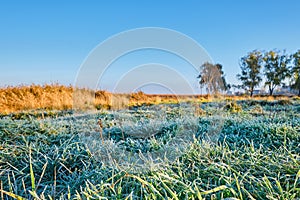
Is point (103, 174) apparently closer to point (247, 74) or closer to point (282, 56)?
point (247, 74)

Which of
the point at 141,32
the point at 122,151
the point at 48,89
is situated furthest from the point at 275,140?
the point at 48,89

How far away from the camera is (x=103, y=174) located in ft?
5.51

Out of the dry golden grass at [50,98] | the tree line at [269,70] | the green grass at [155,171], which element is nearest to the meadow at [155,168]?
the green grass at [155,171]

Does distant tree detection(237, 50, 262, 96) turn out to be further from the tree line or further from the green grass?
the green grass

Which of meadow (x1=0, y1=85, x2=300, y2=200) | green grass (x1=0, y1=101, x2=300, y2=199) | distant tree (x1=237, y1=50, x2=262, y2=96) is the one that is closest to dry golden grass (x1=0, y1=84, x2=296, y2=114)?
meadow (x1=0, y1=85, x2=300, y2=200)

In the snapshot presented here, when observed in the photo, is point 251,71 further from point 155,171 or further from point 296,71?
point 155,171

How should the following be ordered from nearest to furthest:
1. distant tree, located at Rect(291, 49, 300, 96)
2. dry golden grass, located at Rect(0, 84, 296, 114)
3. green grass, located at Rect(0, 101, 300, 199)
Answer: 1. green grass, located at Rect(0, 101, 300, 199)
2. dry golden grass, located at Rect(0, 84, 296, 114)
3. distant tree, located at Rect(291, 49, 300, 96)

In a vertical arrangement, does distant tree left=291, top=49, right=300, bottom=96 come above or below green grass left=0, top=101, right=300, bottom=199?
above

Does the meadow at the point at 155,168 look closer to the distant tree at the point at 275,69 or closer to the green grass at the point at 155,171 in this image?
the green grass at the point at 155,171

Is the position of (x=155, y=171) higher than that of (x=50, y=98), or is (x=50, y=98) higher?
(x=50, y=98)

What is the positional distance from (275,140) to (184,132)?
3.67 feet

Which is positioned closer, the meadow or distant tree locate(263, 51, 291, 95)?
the meadow

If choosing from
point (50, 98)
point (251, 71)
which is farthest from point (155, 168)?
point (251, 71)

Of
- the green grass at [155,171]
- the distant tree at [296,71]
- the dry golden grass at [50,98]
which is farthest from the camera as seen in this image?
the distant tree at [296,71]
